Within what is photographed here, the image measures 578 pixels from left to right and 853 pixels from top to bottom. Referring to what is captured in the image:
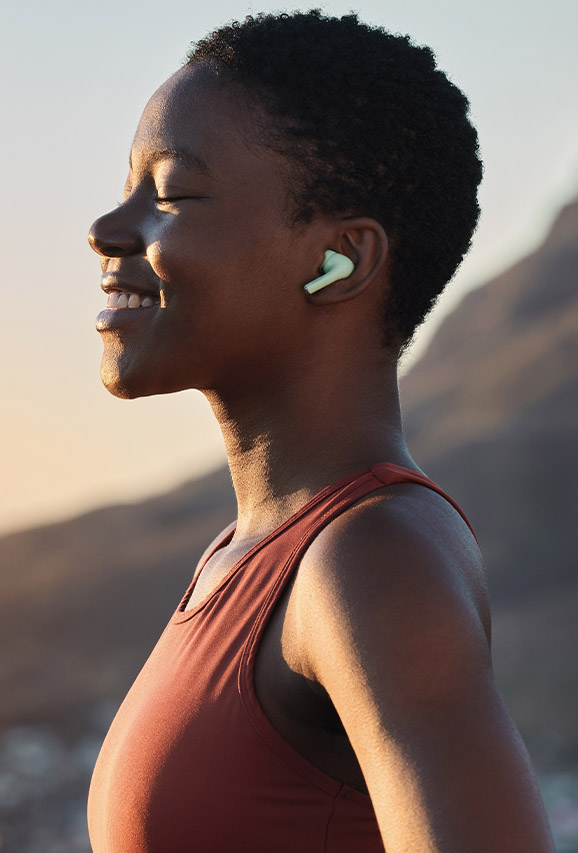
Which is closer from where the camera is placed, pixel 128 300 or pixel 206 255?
pixel 206 255

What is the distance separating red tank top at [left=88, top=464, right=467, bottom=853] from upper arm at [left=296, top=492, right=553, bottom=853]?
142 millimetres

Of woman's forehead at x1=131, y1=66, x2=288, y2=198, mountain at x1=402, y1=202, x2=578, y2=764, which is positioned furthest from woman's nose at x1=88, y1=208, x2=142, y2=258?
mountain at x1=402, y1=202, x2=578, y2=764

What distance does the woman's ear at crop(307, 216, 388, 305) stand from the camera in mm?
1788

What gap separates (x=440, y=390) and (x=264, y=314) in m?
17.7

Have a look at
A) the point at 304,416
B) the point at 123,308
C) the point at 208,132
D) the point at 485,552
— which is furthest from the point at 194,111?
the point at 485,552

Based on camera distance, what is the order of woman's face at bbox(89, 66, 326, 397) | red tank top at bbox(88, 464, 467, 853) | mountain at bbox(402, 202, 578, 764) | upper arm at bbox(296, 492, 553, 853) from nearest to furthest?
upper arm at bbox(296, 492, 553, 853)
red tank top at bbox(88, 464, 467, 853)
woman's face at bbox(89, 66, 326, 397)
mountain at bbox(402, 202, 578, 764)

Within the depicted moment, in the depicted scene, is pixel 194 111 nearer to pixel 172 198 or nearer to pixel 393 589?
pixel 172 198

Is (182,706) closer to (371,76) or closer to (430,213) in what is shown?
(430,213)

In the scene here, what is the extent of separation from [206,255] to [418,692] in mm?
788

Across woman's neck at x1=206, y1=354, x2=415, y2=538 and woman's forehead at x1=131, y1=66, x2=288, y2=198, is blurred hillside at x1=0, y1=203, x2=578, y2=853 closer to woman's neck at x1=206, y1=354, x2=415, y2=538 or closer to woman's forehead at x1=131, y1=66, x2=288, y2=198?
woman's neck at x1=206, y1=354, x2=415, y2=538

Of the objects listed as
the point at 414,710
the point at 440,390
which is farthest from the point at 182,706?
the point at 440,390

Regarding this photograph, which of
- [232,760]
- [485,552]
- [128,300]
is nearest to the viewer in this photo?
[232,760]

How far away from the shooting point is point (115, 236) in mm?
1842

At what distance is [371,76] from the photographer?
1844 millimetres
